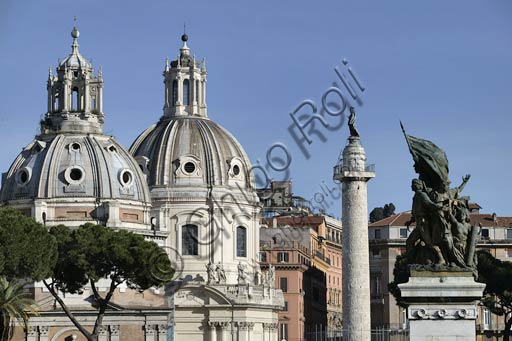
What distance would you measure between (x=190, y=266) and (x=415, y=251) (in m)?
100.0

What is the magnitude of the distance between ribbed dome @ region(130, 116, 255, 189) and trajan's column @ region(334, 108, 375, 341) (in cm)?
2078

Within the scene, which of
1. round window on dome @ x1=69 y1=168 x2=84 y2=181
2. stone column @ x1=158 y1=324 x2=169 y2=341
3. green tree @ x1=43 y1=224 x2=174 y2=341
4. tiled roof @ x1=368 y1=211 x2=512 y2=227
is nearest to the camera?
green tree @ x1=43 y1=224 x2=174 y2=341

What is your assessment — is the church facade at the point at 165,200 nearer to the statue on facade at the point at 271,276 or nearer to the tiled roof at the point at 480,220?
the statue on facade at the point at 271,276

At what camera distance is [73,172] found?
10994cm

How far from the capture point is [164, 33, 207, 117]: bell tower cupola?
5108 inches

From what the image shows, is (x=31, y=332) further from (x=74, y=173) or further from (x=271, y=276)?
(x=271, y=276)

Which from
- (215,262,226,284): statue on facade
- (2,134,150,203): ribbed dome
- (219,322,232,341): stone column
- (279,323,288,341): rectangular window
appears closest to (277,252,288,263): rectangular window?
(279,323,288,341): rectangular window

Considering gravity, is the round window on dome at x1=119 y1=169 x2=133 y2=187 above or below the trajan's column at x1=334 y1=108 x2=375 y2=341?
above

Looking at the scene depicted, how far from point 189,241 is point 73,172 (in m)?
16.4

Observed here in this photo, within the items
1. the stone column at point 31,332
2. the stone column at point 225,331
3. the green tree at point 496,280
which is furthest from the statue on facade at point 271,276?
the stone column at point 31,332

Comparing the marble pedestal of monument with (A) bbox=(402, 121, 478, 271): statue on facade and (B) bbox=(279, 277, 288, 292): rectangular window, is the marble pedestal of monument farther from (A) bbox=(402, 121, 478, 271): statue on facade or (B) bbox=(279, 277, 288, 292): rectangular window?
(B) bbox=(279, 277, 288, 292): rectangular window

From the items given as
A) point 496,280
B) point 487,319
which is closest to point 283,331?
point 487,319

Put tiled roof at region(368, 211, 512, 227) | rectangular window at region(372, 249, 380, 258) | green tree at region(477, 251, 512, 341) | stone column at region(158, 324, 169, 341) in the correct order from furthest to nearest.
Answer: rectangular window at region(372, 249, 380, 258) → tiled roof at region(368, 211, 512, 227) → stone column at region(158, 324, 169, 341) → green tree at region(477, 251, 512, 341)

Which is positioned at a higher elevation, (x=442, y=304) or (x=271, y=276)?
(x=271, y=276)
